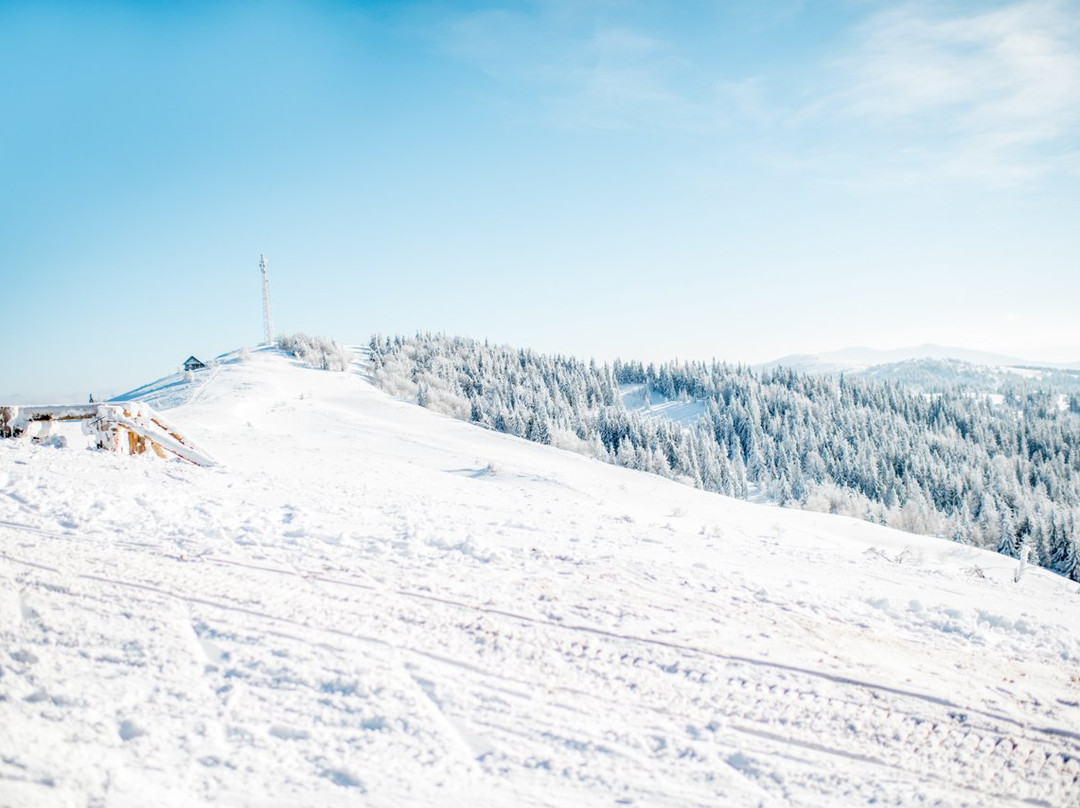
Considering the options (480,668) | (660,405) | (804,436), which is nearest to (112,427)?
(480,668)

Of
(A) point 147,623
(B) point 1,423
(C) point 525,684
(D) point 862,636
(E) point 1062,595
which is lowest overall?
(E) point 1062,595

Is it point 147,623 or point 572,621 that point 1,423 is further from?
point 572,621

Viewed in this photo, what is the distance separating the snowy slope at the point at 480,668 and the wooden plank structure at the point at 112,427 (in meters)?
3.31

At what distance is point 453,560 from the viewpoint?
6980mm

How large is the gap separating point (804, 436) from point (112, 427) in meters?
88.9

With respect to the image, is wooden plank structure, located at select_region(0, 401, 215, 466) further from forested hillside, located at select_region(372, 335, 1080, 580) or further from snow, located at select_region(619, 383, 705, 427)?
snow, located at select_region(619, 383, 705, 427)

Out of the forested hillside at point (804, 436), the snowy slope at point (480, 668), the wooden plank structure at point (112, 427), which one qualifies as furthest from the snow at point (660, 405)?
the snowy slope at point (480, 668)

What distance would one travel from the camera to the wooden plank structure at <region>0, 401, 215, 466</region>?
486 inches

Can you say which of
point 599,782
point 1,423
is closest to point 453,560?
point 599,782

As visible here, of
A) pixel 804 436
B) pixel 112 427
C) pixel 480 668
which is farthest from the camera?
pixel 804 436

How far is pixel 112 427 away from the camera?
12383 mm

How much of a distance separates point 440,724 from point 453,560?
10.1 feet

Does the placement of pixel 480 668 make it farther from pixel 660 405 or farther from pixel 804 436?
pixel 660 405

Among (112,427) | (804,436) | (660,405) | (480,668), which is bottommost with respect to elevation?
(804,436)
